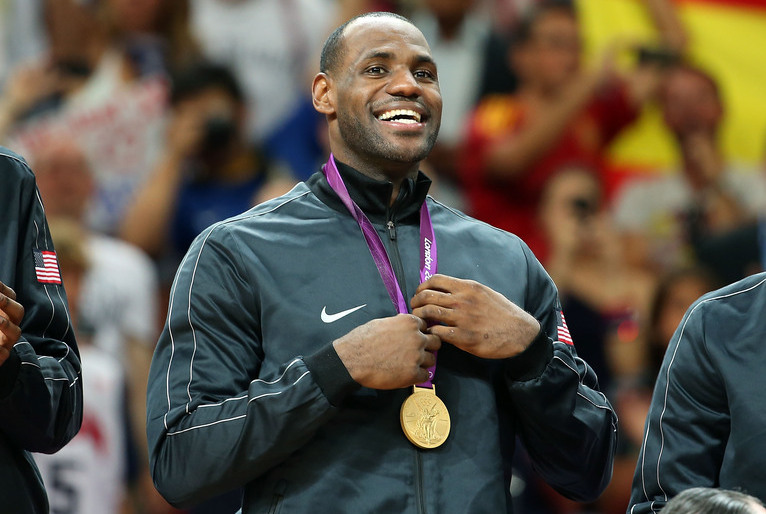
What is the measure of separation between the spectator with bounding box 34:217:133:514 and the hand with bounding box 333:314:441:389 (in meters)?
2.45

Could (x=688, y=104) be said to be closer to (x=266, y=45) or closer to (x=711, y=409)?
(x=266, y=45)

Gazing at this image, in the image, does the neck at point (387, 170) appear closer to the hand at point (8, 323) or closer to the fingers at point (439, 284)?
the fingers at point (439, 284)

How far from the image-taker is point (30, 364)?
296 cm

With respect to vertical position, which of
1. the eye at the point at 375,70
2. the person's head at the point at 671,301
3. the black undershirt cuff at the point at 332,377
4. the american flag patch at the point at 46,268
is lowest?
the person's head at the point at 671,301

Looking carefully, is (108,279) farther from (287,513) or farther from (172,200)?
(287,513)

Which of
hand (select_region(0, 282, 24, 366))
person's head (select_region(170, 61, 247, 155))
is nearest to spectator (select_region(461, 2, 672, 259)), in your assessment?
person's head (select_region(170, 61, 247, 155))

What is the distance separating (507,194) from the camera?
732 cm

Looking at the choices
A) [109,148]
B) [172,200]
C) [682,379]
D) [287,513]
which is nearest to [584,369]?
[682,379]

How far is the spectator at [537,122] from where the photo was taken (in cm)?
730

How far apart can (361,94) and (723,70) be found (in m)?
5.68

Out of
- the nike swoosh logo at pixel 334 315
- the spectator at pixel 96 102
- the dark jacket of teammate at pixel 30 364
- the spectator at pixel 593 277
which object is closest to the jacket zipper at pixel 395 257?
the nike swoosh logo at pixel 334 315

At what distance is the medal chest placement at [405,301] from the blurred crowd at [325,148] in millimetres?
2740

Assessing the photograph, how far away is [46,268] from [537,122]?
15.0 feet

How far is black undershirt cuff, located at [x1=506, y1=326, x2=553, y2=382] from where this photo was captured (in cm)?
313
